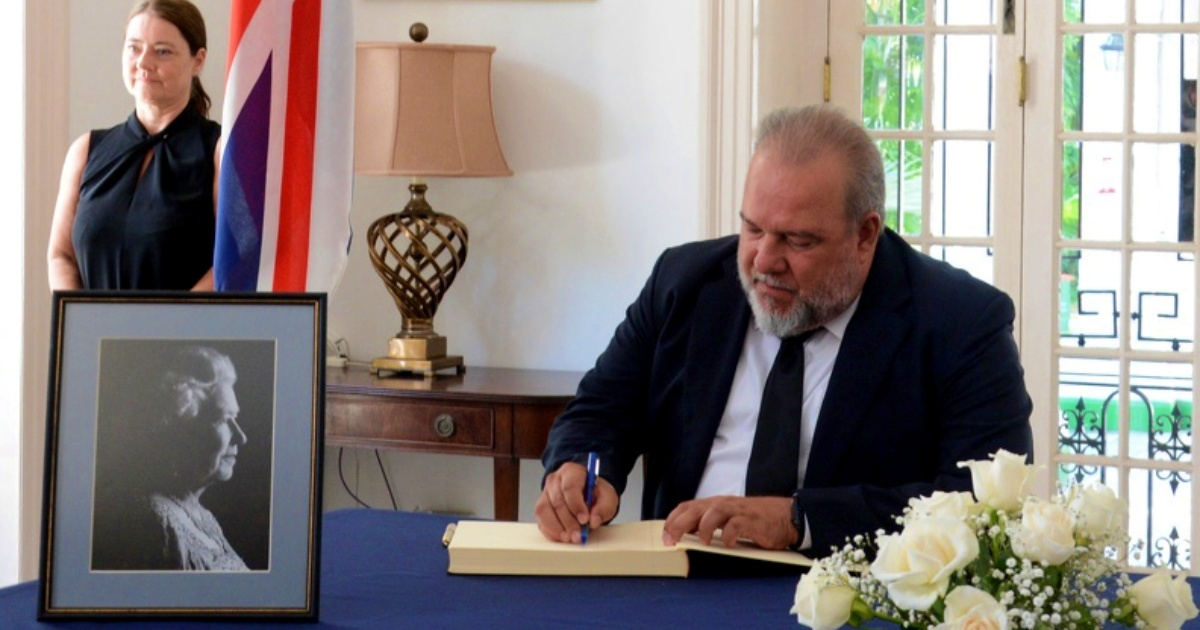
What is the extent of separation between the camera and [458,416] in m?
3.78

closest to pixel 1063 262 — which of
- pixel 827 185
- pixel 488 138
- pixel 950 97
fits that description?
pixel 950 97

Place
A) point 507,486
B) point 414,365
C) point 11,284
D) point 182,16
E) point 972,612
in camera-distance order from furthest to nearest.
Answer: point 414,365, point 507,486, point 11,284, point 182,16, point 972,612

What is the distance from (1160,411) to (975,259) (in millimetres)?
621

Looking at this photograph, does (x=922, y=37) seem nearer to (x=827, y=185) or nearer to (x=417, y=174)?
(x=417, y=174)

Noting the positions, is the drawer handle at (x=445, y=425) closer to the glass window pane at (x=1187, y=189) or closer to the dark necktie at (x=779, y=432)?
the dark necktie at (x=779, y=432)

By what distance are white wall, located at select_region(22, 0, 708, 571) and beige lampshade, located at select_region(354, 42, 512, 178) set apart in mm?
287

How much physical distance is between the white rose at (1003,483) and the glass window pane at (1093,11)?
10.2 ft

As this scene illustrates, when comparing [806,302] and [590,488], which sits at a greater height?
[806,302]

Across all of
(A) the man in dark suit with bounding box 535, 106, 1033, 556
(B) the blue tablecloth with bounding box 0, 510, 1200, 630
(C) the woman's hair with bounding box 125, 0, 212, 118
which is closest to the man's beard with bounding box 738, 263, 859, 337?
(A) the man in dark suit with bounding box 535, 106, 1033, 556

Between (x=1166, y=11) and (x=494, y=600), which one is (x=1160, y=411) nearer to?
(x=1166, y=11)

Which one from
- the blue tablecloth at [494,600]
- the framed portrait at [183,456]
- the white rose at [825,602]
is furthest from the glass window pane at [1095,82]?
the white rose at [825,602]

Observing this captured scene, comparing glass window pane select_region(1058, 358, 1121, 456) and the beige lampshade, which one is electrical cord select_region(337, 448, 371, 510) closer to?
the beige lampshade

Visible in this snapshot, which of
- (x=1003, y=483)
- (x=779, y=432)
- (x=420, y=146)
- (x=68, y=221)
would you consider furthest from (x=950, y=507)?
(x=420, y=146)

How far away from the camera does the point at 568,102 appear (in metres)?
4.20
